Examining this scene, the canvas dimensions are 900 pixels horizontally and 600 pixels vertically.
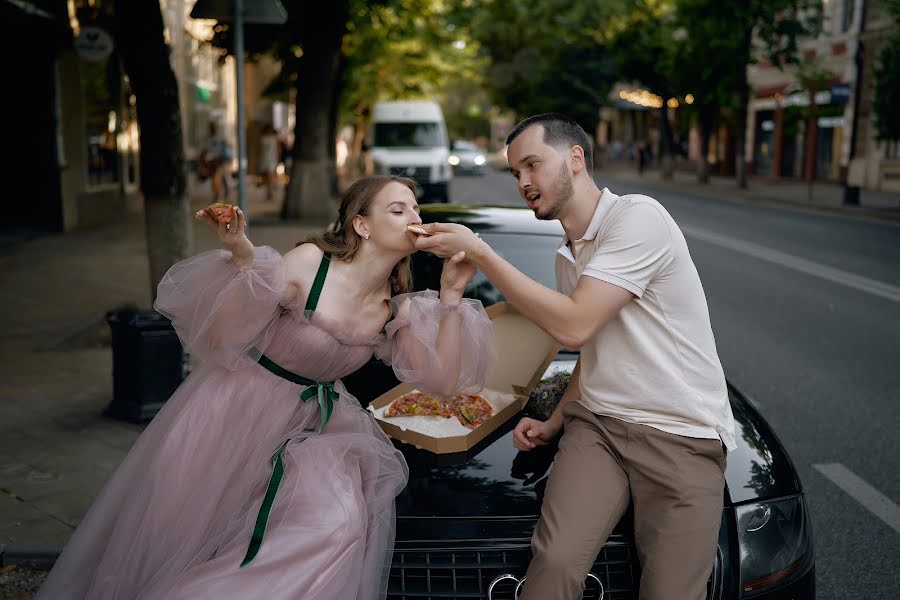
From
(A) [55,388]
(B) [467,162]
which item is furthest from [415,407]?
(B) [467,162]

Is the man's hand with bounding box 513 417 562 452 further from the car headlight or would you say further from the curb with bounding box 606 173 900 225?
the curb with bounding box 606 173 900 225

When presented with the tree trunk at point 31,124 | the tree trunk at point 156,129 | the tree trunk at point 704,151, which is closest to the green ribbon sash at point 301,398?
the tree trunk at point 156,129

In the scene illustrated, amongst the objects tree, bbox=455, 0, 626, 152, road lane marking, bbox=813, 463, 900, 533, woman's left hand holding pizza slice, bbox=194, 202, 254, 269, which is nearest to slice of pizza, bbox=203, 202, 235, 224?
woman's left hand holding pizza slice, bbox=194, 202, 254, 269

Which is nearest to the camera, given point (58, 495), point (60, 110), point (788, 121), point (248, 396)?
point (248, 396)

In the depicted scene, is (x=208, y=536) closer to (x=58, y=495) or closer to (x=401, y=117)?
(x=58, y=495)

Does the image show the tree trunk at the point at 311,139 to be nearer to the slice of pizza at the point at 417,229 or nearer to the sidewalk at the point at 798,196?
the sidewalk at the point at 798,196

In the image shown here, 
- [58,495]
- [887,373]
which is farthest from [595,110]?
[58,495]

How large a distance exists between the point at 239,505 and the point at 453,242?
0.95 metres

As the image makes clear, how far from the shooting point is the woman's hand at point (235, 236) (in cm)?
260

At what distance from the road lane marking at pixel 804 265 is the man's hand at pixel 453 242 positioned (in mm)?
8646

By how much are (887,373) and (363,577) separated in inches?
228

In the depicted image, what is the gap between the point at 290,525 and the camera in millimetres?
2410

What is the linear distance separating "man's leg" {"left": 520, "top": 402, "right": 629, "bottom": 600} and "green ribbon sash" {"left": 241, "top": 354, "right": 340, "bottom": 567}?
2.29 ft

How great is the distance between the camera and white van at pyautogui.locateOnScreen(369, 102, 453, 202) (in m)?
23.2
